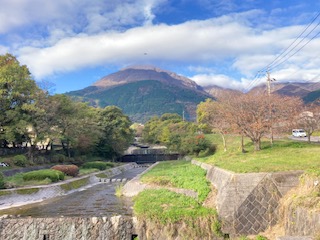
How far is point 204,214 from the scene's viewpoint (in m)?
12.1

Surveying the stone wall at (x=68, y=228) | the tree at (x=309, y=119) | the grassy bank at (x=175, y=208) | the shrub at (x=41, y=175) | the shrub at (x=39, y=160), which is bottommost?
the stone wall at (x=68, y=228)

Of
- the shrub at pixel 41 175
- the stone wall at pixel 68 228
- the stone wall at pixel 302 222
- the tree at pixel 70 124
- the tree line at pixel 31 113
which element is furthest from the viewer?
the tree at pixel 70 124

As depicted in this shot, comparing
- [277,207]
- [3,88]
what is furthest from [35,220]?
[3,88]

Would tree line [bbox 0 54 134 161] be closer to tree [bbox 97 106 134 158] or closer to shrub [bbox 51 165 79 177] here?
shrub [bbox 51 165 79 177]

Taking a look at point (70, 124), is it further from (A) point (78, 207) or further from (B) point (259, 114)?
(B) point (259, 114)

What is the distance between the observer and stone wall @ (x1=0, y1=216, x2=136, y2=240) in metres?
12.7

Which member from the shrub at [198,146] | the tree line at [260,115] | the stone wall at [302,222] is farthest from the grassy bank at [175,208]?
the shrub at [198,146]

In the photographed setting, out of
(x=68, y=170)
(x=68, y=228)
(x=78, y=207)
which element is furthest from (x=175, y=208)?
(x=68, y=170)

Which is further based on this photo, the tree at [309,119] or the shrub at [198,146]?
the shrub at [198,146]

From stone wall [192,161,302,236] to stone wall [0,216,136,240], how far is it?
12.8ft

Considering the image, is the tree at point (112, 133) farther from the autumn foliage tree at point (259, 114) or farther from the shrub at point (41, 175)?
the autumn foliage tree at point (259, 114)

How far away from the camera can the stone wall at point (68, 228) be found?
12.7m

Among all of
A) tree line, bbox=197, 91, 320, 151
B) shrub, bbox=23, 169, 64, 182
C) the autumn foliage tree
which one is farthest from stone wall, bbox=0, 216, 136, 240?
the autumn foliage tree

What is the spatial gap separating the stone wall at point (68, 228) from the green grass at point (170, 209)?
89 centimetres
